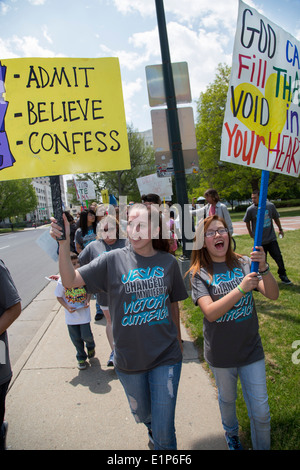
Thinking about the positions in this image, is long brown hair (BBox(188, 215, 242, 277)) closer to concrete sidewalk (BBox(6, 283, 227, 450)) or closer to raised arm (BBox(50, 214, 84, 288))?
raised arm (BBox(50, 214, 84, 288))

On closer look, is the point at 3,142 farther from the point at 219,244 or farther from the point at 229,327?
the point at 229,327

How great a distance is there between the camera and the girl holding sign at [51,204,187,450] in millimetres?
2117

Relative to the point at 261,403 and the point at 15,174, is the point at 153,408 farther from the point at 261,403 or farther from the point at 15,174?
the point at 15,174

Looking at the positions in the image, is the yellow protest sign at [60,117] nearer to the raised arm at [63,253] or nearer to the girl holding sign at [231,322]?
the raised arm at [63,253]

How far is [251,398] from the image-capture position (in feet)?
7.16

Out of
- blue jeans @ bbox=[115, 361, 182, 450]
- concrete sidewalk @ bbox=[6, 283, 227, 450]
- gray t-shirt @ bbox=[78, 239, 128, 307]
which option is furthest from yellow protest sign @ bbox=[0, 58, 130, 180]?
concrete sidewalk @ bbox=[6, 283, 227, 450]

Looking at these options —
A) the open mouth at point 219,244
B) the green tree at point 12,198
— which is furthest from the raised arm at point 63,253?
the green tree at point 12,198

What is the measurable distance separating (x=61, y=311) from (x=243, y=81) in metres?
5.63

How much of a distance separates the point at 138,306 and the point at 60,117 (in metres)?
1.39

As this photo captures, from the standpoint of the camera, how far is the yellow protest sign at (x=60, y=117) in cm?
219

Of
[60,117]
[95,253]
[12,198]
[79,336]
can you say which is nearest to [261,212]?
[60,117]

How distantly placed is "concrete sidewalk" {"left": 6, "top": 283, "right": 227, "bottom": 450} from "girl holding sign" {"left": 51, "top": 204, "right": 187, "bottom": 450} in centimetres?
63

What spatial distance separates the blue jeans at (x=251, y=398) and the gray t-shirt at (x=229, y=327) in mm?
70
